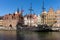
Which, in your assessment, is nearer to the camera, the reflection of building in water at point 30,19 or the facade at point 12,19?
the facade at point 12,19

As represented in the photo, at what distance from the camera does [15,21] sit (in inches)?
1789

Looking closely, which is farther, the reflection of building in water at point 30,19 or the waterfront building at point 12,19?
the reflection of building in water at point 30,19

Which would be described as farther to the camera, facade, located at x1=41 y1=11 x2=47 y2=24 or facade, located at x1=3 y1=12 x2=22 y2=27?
facade, located at x1=3 y1=12 x2=22 y2=27

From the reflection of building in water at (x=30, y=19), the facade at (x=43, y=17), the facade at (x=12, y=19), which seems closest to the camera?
the facade at (x=43, y=17)

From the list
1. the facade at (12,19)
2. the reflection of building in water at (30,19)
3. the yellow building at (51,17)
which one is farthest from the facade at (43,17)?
the facade at (12,19)

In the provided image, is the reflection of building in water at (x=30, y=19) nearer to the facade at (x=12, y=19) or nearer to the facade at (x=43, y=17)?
the facade at (x=12, y=19)

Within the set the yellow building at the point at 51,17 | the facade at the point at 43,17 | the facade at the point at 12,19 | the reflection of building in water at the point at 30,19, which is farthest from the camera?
the reflection of building in water at the point at 30,19

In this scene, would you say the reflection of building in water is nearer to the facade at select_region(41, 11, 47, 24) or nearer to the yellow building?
the facade at select_region(41, 11, 47, 24)

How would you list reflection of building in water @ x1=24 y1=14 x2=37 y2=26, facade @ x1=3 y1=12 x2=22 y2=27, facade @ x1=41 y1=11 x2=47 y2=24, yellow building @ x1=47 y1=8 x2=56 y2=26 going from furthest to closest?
reflection of building in water @ x1=24 y1=14 x2=37 y2=26, facade @ x1=3 y1=12 x2=22 y2=27, facade @ x1=41 y1=11 x2=47 y2=24, yellow building @ x1=47 y1=8 x2=56 y2=26

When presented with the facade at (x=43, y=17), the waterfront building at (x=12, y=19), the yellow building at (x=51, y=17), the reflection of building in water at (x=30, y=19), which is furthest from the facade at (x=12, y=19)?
the yellow building at (x=51, y=17)

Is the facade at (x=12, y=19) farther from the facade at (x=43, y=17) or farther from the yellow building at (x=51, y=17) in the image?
the yellow building at (x=51, y=17)

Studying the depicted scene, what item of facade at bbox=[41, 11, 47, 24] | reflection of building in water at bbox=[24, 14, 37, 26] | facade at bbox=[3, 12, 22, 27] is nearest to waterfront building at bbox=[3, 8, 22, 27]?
facade at bbox=[3, 12, 22, 27]

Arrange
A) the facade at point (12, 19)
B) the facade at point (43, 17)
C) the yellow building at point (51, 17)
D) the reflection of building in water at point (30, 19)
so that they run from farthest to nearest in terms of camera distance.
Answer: the reflection of building in water at point (30, 19) < the facade at point (12, 19) < the facade at point (43, 17) < the yellow building at point (51, 17)

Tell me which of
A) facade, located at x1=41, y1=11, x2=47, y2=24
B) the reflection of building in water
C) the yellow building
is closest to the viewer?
the yellow building
